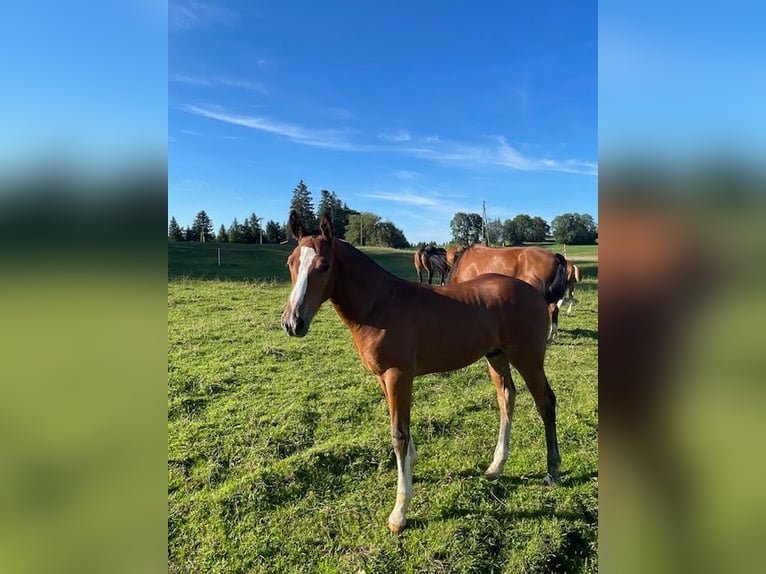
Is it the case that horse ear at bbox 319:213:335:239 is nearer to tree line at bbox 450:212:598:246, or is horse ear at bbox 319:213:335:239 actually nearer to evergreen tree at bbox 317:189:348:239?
evergreen tree at bbox 317:189:348:239

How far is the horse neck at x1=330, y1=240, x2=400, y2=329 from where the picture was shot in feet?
9.82

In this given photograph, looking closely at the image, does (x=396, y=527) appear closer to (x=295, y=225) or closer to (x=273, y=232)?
(x=295, y=225)

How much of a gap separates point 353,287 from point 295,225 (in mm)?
620

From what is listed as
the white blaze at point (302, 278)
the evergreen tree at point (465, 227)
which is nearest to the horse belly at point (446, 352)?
the white blaze at point (302, 278)

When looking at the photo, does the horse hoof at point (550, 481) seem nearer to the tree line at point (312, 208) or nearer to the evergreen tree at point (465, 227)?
the tree line at point (312, 208)

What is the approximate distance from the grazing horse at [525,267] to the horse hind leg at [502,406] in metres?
4.29

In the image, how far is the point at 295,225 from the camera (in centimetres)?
295

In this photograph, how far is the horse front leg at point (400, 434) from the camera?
299cm

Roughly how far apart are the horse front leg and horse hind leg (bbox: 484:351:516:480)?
3.12ft

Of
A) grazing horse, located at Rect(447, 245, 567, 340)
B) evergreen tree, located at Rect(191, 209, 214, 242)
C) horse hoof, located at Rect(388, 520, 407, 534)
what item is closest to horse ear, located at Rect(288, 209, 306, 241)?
horse hoof, located at Rect(388, 520, 407, 534)
